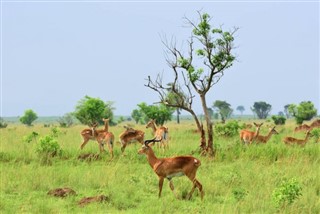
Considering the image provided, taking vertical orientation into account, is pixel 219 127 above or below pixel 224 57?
below

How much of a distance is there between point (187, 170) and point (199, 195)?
859 mm

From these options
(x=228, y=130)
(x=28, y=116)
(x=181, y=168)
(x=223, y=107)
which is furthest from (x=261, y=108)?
(x=181, y=168)

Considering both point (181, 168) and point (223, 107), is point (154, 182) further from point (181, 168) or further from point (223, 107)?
point (223, 107)

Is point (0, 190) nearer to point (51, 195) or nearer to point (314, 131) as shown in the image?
point (51, 195)

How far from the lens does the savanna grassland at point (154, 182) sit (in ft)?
28.8

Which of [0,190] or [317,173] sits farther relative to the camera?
[317,173]

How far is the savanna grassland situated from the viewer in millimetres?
8789

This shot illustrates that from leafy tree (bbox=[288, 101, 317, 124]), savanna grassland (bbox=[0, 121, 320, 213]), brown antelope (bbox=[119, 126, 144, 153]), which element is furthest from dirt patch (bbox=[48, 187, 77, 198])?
leafy tree (bbox=[288, 101, 317, 124])

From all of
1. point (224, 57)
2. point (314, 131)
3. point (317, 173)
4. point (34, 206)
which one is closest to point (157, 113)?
point (314, 131)

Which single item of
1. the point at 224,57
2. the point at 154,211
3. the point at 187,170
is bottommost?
the point at 154,211

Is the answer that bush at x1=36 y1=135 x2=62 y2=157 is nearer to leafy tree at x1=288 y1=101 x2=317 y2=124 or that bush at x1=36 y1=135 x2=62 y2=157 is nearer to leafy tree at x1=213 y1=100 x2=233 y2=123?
leafy tree at x1=288 y1=101 x2=317 y2=124

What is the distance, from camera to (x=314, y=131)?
76.4 ft

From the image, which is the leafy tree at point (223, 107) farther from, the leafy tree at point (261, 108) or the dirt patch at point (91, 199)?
the dirt patch at point (91, 199)

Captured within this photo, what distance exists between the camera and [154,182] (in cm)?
1134
